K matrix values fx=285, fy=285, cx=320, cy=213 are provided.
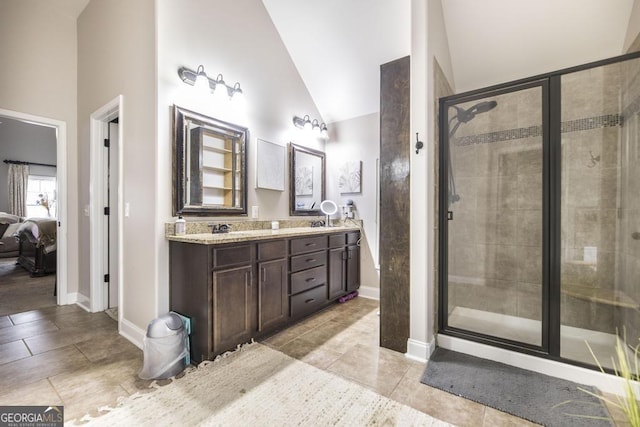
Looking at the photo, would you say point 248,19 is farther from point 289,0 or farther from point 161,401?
point 161,401

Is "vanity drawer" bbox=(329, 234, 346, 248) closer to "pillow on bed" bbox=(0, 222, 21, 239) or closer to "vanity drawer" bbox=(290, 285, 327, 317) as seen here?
"vanity drawer" bbox=(290, 285, 327, 317)

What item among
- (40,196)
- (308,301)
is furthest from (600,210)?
(40,196)

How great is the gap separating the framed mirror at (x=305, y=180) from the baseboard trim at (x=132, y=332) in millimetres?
1910

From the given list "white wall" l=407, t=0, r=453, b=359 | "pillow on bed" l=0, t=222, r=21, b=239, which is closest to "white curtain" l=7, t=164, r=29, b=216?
"pillow on bed" l=0, t=222, r=21, b=239

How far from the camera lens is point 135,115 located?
7.89 ft

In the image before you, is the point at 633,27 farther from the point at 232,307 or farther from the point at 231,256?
the point at 232,307

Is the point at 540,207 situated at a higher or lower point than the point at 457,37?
lower

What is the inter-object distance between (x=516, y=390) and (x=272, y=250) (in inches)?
76.0

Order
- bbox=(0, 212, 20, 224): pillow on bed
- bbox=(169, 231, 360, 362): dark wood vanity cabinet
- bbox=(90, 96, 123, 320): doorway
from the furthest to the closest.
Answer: bbox=(0, 212, 20, 224): pillow on bed
bbox=(90, 96, 123, 320): doorway
bbox=(169, 231, 360, 362): dark wood vanity cabinet

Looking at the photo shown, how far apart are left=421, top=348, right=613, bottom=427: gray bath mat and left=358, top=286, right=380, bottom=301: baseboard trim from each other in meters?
1.47

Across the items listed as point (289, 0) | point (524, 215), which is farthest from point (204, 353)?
point (289, 0)

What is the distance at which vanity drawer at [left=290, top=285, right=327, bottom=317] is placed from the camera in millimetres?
2727

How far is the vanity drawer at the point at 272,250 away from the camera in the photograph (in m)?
2.38

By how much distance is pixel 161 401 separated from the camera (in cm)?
164
